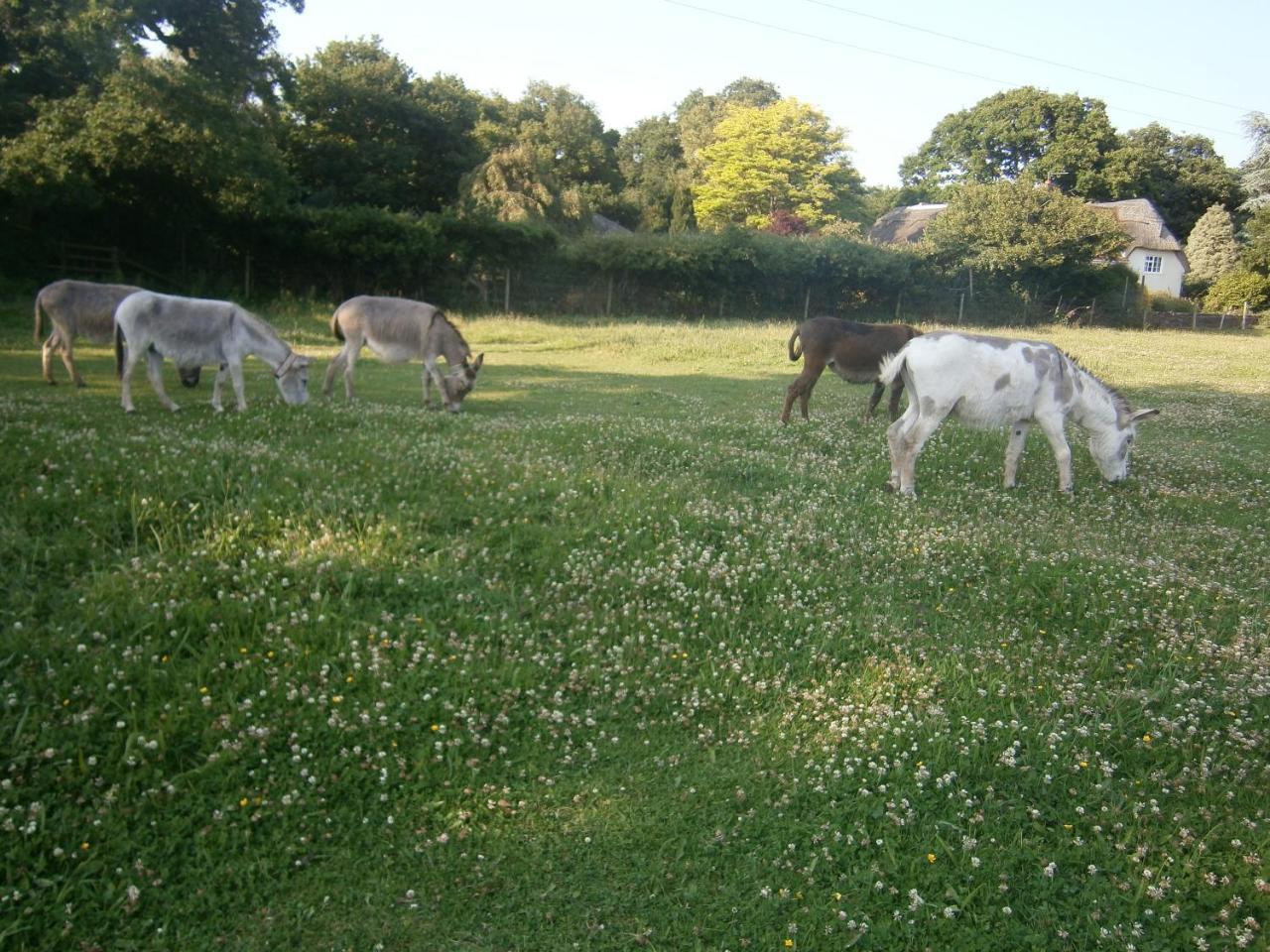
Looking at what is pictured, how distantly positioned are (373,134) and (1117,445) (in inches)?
1860

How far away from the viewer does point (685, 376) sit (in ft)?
75.5

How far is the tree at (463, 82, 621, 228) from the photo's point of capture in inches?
1774

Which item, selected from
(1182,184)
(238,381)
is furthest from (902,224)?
(238,381)

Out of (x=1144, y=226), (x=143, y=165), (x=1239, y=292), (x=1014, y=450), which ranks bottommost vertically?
(x=1014, y=450)

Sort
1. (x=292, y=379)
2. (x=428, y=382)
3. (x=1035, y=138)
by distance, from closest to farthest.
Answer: (x=292, y=379)
(x=428, y=382)
(x=1035, y=138)

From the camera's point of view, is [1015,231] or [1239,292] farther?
[1239,292]

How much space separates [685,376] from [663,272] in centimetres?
1803

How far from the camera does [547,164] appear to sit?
5197cm

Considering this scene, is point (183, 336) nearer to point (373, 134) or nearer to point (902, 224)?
point (373, 134)

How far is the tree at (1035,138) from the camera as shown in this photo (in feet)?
230

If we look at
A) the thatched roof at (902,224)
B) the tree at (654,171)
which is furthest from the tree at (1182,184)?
the tree at (654,171)

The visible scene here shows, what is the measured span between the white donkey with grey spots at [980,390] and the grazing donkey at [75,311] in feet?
44.5

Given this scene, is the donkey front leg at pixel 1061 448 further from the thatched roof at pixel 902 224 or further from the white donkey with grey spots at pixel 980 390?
the thatched roof at pixel 902 224

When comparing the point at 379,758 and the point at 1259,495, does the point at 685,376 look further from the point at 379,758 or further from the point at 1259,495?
the point at 379,758
